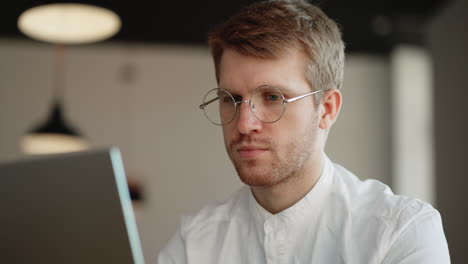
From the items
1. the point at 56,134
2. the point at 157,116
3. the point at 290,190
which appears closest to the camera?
the point at 290,190

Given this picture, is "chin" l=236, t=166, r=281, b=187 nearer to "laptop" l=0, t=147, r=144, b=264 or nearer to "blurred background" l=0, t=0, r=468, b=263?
"laptop" l=0, t=147, r=144, b=264

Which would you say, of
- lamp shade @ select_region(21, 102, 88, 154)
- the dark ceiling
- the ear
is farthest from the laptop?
the dark ceiling

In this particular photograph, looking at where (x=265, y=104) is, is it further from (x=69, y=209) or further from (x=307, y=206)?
(x=69, y=209)

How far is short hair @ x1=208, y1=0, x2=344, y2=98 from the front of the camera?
1.58m

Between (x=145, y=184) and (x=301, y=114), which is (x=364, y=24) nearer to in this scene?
(x=145, y=184)

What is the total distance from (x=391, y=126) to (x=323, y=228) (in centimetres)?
540

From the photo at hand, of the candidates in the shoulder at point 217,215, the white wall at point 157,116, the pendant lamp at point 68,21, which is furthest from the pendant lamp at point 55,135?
the white wall at point 157,116

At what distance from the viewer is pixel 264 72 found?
156 cm

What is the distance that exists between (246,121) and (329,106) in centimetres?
33

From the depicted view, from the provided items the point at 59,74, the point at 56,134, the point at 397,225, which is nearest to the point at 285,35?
the point at 397,225

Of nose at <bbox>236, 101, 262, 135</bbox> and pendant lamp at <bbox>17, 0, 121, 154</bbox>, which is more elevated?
pendant lamp at <bbox>17, 0, 121, 154</bbox>

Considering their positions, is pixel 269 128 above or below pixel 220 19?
below

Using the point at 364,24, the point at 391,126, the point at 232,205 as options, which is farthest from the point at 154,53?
the point at 232,205

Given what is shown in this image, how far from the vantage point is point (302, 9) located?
1695 millimetres
